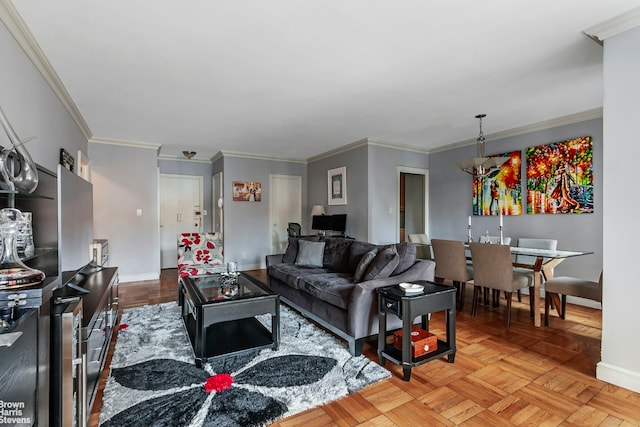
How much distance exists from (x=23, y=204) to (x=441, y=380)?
116 inches

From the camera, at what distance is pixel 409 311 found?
2.19 meters

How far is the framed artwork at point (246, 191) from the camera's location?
6359mm

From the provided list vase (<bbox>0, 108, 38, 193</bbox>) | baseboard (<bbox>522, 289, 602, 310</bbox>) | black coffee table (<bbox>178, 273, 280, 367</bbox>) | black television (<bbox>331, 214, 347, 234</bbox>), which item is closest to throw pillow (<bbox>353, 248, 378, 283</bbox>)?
black coffee table (<bbox>178, 273, 280, 367</bbox>)

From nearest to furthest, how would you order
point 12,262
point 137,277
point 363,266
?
1. point 12,262
2. point 363,266
3. point 137,277

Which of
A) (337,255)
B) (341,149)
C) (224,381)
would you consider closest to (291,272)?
(337,255)

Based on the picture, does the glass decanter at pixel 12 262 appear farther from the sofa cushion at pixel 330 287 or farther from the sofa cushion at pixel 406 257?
the sofa cushion at pixel 406 257

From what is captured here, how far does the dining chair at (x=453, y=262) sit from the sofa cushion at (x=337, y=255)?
1.14 m

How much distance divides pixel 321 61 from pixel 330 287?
1.98 m

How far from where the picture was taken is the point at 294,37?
7.63 feet

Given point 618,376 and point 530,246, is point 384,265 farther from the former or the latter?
point 530,246

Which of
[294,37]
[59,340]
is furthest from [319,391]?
[294,37]

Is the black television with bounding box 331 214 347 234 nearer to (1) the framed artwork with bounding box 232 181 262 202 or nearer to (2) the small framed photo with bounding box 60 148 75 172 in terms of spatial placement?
(1) the framed artwork with bounding box 232 181 262 202

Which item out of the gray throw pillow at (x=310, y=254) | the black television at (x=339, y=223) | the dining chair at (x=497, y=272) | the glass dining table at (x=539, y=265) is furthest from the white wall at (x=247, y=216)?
the glass dining table at (x=539, y=265)

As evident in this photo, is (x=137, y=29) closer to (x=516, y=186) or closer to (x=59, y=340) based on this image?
(x=59, y=340)
